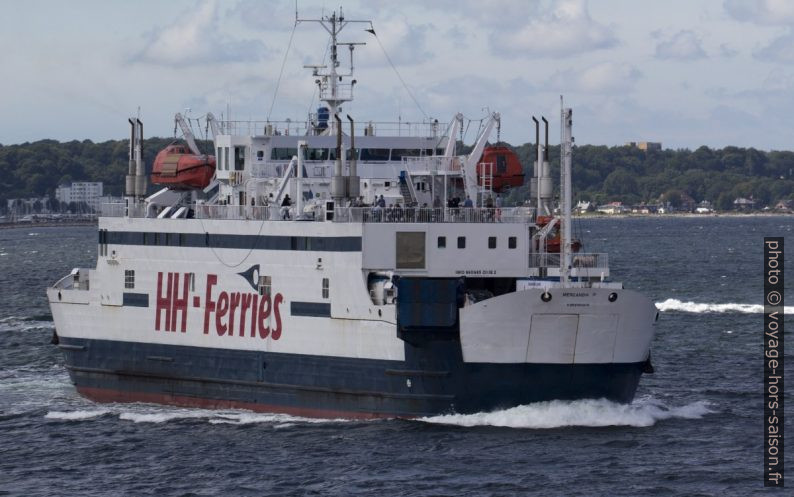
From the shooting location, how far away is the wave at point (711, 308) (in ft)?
262

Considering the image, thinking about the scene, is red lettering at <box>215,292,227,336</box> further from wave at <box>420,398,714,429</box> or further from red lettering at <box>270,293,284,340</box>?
wave at <box>420,398,714,429</box>

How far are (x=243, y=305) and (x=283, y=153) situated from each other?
6.05m

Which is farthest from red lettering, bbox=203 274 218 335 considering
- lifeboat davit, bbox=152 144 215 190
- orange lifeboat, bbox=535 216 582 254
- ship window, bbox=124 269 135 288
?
orange lifeboat, bbox=535 216 582 254

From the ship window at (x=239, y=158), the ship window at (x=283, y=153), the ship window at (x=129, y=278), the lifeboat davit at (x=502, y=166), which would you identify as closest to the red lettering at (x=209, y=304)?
the ship window at (x=129, y=278)

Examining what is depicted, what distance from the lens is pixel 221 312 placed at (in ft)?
150

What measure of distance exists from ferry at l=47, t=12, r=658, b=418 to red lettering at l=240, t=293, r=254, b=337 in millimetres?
45

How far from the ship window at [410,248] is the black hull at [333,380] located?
2720 mm

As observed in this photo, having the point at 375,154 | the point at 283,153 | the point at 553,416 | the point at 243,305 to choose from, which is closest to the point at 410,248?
the point at 243,305

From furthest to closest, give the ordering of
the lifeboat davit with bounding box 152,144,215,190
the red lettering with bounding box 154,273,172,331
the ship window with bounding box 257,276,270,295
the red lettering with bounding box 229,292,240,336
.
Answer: the lifeboat davit with bounding box 152,144,215,190
the red lettering with bounding box 154,273,172,331
the red lettering with bounding box 229,292,240,336
the ship window with bounding box 257,276,270,295

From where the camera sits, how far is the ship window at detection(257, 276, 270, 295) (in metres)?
44.7

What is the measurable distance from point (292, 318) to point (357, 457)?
20.7ft

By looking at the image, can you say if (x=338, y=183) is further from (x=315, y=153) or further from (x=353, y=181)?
(x=315, y=153)

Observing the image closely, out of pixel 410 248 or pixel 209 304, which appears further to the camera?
pixel 209 304

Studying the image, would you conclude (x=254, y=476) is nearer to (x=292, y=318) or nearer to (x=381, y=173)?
(x=292, y=318)
